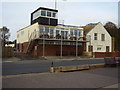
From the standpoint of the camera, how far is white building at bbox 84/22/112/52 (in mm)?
38906

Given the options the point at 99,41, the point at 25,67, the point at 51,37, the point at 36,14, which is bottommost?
the point at 25,67

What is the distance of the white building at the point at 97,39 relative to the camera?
38906 mm

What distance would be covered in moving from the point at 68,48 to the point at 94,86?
2758 centimetres

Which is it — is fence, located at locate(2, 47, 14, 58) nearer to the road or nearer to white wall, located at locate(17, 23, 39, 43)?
white wall, located at locate(17, 23, 39, 43)

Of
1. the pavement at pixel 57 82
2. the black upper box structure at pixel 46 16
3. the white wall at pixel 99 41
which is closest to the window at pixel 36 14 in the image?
the black upper box structure at pixel 46 16

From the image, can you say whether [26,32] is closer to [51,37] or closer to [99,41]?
[51,37]

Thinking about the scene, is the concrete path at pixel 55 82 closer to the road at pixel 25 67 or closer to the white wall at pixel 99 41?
the road at pixel 25 67

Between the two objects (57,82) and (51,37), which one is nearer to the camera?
(57,82)

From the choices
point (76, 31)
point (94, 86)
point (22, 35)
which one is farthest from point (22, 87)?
point (22, 35)

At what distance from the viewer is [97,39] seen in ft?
133

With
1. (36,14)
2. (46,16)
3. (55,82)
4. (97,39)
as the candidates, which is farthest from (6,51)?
(55,82)

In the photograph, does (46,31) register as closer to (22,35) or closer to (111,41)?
(22,35)

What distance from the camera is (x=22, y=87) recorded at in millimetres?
7312

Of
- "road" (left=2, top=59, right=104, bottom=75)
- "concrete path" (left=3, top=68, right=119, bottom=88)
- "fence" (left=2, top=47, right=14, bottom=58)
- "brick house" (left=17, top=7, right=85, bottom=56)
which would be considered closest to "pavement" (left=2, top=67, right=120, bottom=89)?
"concrete path" (left=3, top=68, right=119, bottom=88)
